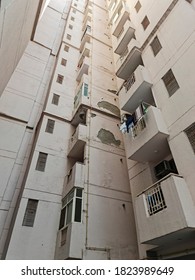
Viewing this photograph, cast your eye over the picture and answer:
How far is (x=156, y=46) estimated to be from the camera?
9.72 metres

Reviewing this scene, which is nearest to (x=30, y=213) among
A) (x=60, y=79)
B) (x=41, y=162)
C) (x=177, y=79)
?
(x=41, y=162)

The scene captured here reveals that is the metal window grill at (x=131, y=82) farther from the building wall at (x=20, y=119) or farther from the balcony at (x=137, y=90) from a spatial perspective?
the building wall at (x=20, y=119)

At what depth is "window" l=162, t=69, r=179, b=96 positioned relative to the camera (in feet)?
25.3

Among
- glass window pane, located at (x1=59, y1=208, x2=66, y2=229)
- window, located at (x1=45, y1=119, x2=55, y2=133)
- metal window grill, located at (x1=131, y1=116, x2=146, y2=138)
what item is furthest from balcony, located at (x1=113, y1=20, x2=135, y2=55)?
glass window pane, located at (x1=59, y1=208, x2=66, y2=229)

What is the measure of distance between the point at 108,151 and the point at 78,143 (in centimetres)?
187

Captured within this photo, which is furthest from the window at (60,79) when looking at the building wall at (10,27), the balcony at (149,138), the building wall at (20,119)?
the balcony at (149,138)

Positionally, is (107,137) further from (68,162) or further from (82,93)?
(82,93)

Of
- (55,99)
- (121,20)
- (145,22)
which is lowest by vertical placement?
(55,99)

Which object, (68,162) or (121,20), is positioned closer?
(68,162)

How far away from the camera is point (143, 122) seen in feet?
26.4

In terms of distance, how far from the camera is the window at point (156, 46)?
9473mm

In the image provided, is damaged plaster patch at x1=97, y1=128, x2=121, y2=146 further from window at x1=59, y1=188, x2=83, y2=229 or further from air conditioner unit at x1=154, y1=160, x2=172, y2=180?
air conditioner unit at x1=154, y1=160, x2=172, y2=180

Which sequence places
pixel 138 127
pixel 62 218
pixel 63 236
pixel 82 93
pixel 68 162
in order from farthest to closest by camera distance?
pixel 82 93
pixel 68 162
pixel 62 218
pixel 63 236
pixel 138 127

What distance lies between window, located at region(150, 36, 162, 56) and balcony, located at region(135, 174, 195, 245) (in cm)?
643
